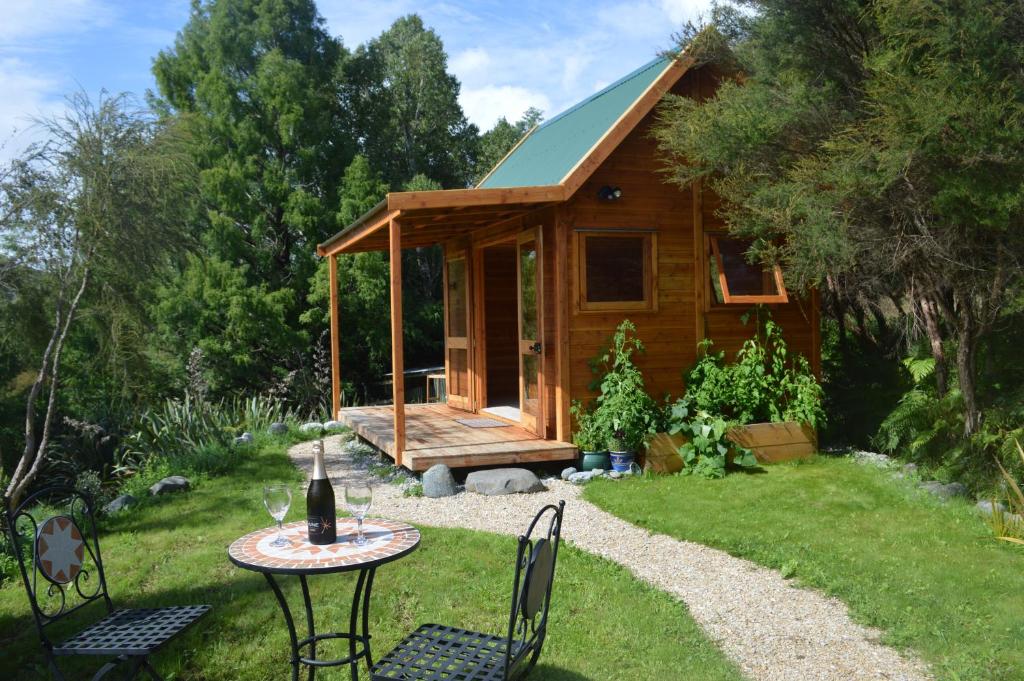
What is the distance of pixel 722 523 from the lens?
20.0ft

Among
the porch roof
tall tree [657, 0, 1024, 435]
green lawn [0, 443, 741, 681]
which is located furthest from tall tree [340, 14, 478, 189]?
green lawn [0, 443, 741, 681]

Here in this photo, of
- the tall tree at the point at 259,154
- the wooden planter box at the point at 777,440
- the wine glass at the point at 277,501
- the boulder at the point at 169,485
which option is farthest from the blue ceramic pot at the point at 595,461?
the tall tree at the point at 259,154

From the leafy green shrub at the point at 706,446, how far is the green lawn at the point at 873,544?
17 cm

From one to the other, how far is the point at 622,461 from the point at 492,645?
15.6 ft

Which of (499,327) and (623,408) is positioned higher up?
(499,327)

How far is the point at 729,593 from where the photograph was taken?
468 cm

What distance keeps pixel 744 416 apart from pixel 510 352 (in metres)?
3.70

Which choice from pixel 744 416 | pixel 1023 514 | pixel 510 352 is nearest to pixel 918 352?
pixel 744 416

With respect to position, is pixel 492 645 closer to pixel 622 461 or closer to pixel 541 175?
pixel 622 461

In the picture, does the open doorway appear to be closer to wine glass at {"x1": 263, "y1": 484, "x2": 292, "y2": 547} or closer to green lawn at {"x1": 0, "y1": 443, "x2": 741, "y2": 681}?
green lawn at {"x1": 0, "y1": 443, "x2": 741, "y2": 681}

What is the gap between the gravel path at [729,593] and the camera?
376cm

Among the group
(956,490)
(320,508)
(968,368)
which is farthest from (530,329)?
(320,508)

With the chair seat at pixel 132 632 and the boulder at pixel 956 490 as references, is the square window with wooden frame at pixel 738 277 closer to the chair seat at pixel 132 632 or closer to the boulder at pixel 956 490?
the boulder at pixel 956 490

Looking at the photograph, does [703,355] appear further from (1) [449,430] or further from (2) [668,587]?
(2) [668,587]
